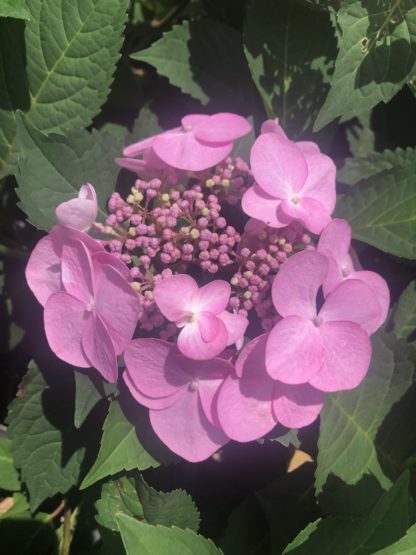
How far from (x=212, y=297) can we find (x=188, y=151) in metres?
0.22

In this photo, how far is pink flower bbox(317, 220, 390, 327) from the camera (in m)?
0.85

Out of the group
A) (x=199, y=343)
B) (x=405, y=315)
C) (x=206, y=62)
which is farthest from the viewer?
(x=206, y=62)

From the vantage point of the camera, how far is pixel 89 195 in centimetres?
91

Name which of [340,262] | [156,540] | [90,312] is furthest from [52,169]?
[156,540]

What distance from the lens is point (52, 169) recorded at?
0.99 meters

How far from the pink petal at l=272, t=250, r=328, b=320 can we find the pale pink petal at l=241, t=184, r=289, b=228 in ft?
0.29

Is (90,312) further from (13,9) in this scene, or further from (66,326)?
(13,9)

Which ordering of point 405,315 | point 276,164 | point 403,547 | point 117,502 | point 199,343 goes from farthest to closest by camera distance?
1. point 405,315
2. point 117,502
3. point 276,164
4. point 199,343
5. point 403,547

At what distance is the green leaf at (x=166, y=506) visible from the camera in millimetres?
967

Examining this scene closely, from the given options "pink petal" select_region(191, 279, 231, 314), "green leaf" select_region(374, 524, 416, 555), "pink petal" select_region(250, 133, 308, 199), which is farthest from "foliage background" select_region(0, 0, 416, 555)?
"pink petal" select_region(191, 279, 231, 314)

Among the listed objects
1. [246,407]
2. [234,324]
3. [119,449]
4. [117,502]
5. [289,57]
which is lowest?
[117,502]

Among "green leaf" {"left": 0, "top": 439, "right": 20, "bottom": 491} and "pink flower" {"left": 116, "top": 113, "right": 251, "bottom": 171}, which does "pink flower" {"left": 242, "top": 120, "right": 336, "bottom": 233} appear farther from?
"green leaf" {"left": 0, "top": 439, "right": 20, "bottom": 491}

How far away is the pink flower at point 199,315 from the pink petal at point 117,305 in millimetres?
36

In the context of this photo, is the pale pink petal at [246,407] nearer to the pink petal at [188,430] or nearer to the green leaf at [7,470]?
the pink petal at [188,430]
